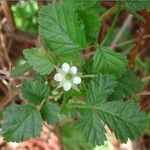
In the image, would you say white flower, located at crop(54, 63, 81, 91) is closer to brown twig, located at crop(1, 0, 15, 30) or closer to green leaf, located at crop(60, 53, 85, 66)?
green leaf, located at crop(60, 53, 85, 66)

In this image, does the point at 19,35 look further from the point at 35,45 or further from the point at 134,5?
the point at 134,5

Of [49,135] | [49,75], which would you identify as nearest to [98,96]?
[49,75]

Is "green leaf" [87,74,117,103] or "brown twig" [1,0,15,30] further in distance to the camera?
"brown twig" [1,0,15,30]

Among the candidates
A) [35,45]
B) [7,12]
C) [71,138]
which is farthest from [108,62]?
[71,138]

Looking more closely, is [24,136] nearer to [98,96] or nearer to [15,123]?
[15,123]

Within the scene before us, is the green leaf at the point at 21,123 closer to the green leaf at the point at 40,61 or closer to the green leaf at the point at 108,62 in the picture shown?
the green leaf at the point at 40,61

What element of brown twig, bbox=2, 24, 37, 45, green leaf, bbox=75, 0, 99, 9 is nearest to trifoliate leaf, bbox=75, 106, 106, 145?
green leaf, bbox=75, 0, 99, 9
